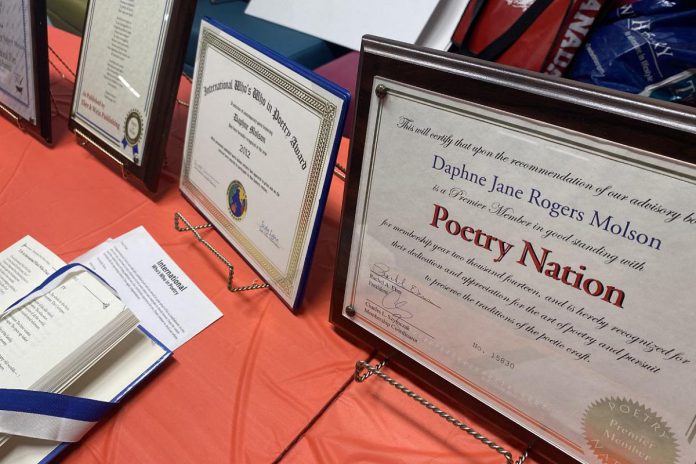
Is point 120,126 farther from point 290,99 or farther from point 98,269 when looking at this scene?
point 290,99

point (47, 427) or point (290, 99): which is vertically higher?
point (290, 99)

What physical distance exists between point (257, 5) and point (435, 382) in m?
1.70

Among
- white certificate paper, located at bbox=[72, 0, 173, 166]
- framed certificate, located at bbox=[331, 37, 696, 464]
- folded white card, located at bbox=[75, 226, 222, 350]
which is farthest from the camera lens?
white certificate paper, located at bbox=[72, 0, 173, 166]

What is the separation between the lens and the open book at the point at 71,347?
53cm

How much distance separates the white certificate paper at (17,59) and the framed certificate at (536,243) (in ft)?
2.38

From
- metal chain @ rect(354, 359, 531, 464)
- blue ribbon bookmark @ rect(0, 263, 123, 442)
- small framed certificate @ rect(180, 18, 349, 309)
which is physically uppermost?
small framed certificate @ rect(180, 18, 349, 309)

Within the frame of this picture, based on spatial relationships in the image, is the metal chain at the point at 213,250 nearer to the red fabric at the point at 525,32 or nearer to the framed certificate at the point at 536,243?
the framed certificate at the point at 536,243

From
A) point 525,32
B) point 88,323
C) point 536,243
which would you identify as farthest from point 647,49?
point 88,323

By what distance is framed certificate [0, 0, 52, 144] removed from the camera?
2.88 ft

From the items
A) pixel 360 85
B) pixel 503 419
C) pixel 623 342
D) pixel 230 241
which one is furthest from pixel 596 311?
pixel 230 241

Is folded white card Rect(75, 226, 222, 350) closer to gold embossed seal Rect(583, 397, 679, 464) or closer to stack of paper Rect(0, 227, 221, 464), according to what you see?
stack of paper Rect(0, 227, 221, 464)

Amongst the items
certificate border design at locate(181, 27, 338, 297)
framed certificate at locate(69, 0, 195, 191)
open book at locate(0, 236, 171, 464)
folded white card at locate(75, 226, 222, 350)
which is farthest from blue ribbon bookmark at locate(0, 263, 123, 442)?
framed certificate at locate(69, 0, 195, 191)

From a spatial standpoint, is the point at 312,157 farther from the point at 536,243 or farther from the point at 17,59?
the point at 17,59

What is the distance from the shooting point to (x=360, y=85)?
51cm
